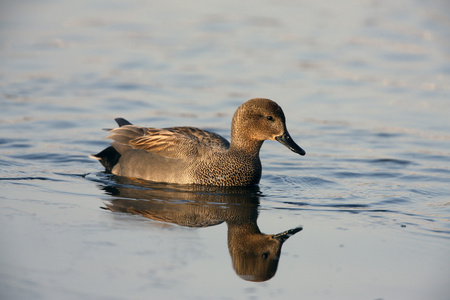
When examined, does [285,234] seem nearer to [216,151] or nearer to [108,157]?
[216,151]

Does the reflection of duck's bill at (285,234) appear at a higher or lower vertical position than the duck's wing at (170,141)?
lower

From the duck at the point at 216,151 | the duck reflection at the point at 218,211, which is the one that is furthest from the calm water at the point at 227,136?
the duck at the point at 216,151

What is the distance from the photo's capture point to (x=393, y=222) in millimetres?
8117

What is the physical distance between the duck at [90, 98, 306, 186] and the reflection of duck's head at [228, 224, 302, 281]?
1.78 metres

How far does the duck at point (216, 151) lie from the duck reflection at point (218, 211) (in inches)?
6.4

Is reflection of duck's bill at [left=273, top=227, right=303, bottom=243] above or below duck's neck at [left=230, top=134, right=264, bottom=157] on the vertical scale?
below

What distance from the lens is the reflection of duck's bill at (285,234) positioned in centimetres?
750

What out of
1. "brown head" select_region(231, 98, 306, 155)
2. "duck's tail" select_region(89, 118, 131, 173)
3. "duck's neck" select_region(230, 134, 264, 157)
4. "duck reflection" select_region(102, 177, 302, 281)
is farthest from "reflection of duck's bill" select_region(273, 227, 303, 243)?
"duck's tail" select_region(89, 118, 131, 173)

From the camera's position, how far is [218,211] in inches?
332

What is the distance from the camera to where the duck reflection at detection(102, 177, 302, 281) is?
695 cm

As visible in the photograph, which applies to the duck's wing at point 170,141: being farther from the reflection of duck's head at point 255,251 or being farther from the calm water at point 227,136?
the reflection of duck's head at point 255,251

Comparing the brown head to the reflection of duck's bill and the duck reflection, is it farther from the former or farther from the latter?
the reflection of duck's bill

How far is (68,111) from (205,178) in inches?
187

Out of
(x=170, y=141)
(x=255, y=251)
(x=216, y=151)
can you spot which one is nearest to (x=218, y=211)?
(x=255, y=251)
